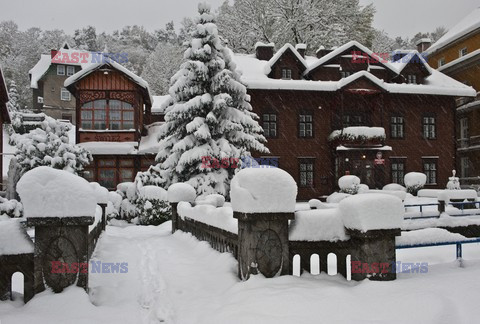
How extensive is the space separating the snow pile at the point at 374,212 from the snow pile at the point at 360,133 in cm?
2216

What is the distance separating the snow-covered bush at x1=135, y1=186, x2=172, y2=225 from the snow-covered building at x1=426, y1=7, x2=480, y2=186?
2401 cm

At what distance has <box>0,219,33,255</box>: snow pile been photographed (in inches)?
208

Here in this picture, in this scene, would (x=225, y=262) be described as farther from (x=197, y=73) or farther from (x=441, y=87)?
(x=441, y=87)

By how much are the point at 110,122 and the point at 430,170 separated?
72.8ft

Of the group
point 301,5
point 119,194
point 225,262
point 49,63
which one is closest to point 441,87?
point 301,5

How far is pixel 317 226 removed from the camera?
622cm

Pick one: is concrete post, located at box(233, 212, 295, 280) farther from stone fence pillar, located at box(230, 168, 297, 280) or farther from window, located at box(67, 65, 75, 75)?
window, located at box(67, 65, 75, 75)

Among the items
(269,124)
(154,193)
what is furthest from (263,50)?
(154,193)

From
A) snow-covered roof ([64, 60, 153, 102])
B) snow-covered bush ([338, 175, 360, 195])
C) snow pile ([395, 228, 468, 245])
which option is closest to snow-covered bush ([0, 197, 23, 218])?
snow pile ([395, 228, 468, 245])

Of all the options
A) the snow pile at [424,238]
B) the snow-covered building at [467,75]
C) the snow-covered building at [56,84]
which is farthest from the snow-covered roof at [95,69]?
the snow-covered building at [56,84]

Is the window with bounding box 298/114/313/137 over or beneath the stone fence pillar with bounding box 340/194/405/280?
over

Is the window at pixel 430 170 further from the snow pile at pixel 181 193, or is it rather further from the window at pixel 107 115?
the snow pile at pixel 181 193

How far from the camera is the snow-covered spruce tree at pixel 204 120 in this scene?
778 inches

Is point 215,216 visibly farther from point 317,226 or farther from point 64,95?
point 64,95
